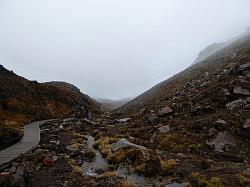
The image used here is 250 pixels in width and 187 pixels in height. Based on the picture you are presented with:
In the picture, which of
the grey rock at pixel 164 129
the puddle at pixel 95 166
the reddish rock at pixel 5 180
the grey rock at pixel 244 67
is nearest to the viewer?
Result: the reddish rock at pixel 5 180

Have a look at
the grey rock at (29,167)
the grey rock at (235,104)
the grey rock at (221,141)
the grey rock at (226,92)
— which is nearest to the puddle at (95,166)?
the grey rock at (29,167)

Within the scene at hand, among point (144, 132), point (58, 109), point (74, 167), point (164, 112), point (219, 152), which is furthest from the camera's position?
point (58, 109)

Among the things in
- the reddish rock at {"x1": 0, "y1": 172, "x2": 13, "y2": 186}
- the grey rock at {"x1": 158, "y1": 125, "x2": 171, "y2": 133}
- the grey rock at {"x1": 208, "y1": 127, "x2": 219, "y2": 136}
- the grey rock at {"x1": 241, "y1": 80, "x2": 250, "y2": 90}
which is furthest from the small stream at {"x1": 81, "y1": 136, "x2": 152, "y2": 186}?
the grey rock at {"x1": 241, "y1": 80, "x2": 250, "y2": 90}

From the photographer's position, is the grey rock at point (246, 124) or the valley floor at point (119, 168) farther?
the grey rock at point (246, 124)

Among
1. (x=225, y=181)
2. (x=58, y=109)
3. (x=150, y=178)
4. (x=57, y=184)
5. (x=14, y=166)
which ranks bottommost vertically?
(x=225, y=181)

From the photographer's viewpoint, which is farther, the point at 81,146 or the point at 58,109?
the point at 58,109

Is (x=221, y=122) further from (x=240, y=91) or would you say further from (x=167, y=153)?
(x=240, y=91)

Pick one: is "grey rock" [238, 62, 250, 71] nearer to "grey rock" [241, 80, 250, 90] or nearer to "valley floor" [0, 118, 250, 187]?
"grey rock" [241, 80, 250, 90]

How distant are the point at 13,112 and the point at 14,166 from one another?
44.6m

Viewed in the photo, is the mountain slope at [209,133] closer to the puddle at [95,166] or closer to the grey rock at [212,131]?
the grey rock at [212,131]

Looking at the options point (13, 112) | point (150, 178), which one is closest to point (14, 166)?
point (150, 178)

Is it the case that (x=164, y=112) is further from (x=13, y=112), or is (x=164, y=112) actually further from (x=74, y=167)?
(x=13, y=112)

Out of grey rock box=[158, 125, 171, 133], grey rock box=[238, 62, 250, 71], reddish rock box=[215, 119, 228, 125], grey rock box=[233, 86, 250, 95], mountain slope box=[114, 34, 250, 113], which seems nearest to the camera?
reddish rock box=[215, 119, 228, 125]

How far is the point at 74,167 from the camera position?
27.7 meters
